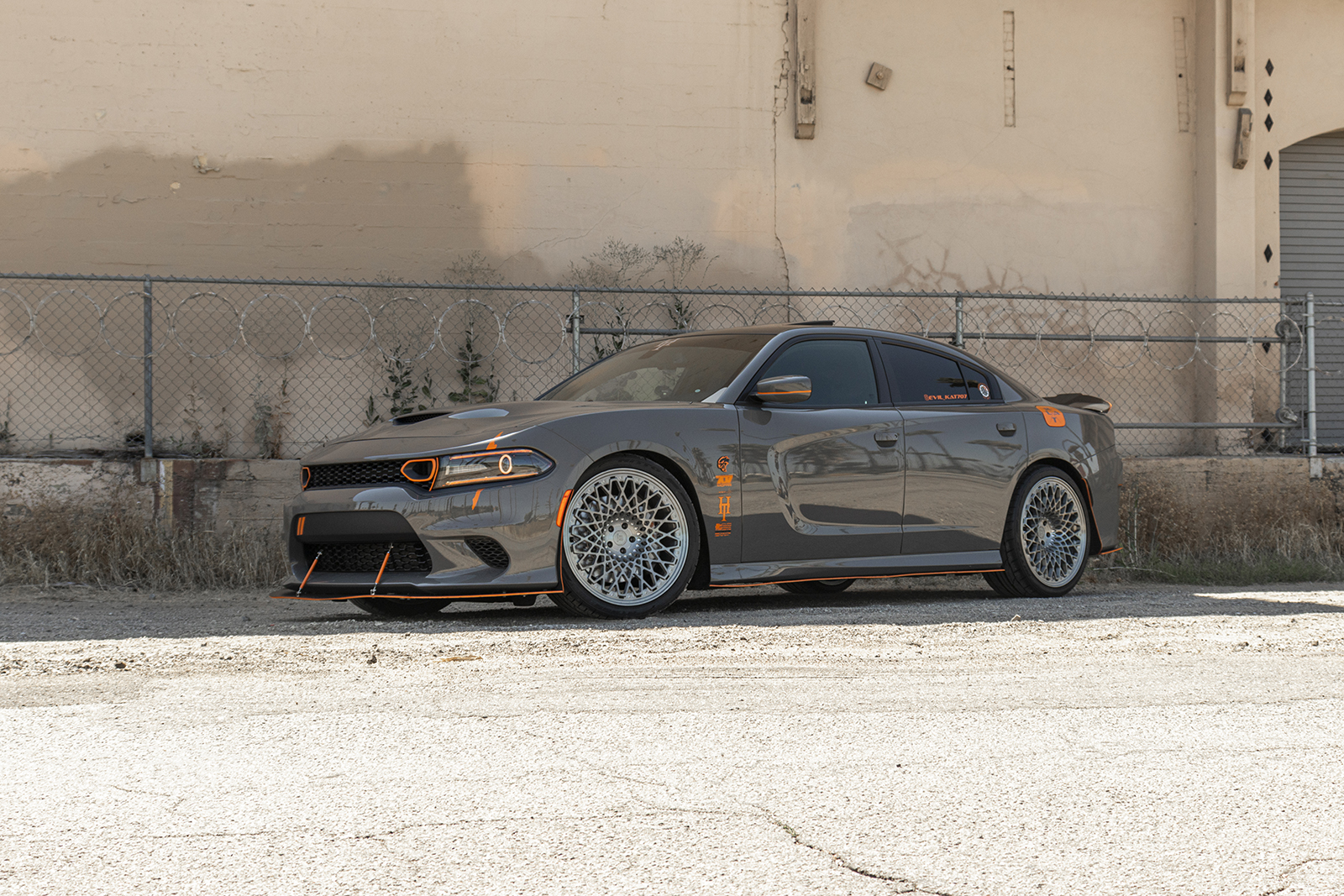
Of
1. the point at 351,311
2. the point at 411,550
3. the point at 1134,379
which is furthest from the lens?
the point at 1134,379

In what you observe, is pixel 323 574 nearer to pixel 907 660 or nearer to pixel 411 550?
pixel 411 550

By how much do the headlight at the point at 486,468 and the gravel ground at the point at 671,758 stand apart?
67 cm

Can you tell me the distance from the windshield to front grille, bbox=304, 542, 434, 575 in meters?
1.50

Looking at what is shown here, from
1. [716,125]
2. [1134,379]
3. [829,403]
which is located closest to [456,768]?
[829,403]

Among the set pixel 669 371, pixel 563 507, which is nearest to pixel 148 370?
pixel 669 371

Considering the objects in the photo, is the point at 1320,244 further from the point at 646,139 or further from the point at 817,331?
the point at 817,331

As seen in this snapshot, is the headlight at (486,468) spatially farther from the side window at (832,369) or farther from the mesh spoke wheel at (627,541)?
the side window at (832,369)

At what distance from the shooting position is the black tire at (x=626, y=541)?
6.01 m

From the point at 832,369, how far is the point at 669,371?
2.89 ft

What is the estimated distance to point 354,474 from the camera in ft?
20.1

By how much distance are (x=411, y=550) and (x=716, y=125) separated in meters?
7.40

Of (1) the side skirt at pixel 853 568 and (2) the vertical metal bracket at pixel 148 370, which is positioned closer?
(1) the side skirt at pixel 853 568

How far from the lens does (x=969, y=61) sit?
42.4 feet

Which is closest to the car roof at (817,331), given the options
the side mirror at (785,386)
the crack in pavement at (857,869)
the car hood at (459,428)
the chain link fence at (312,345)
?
the side mirror at (785,386)
